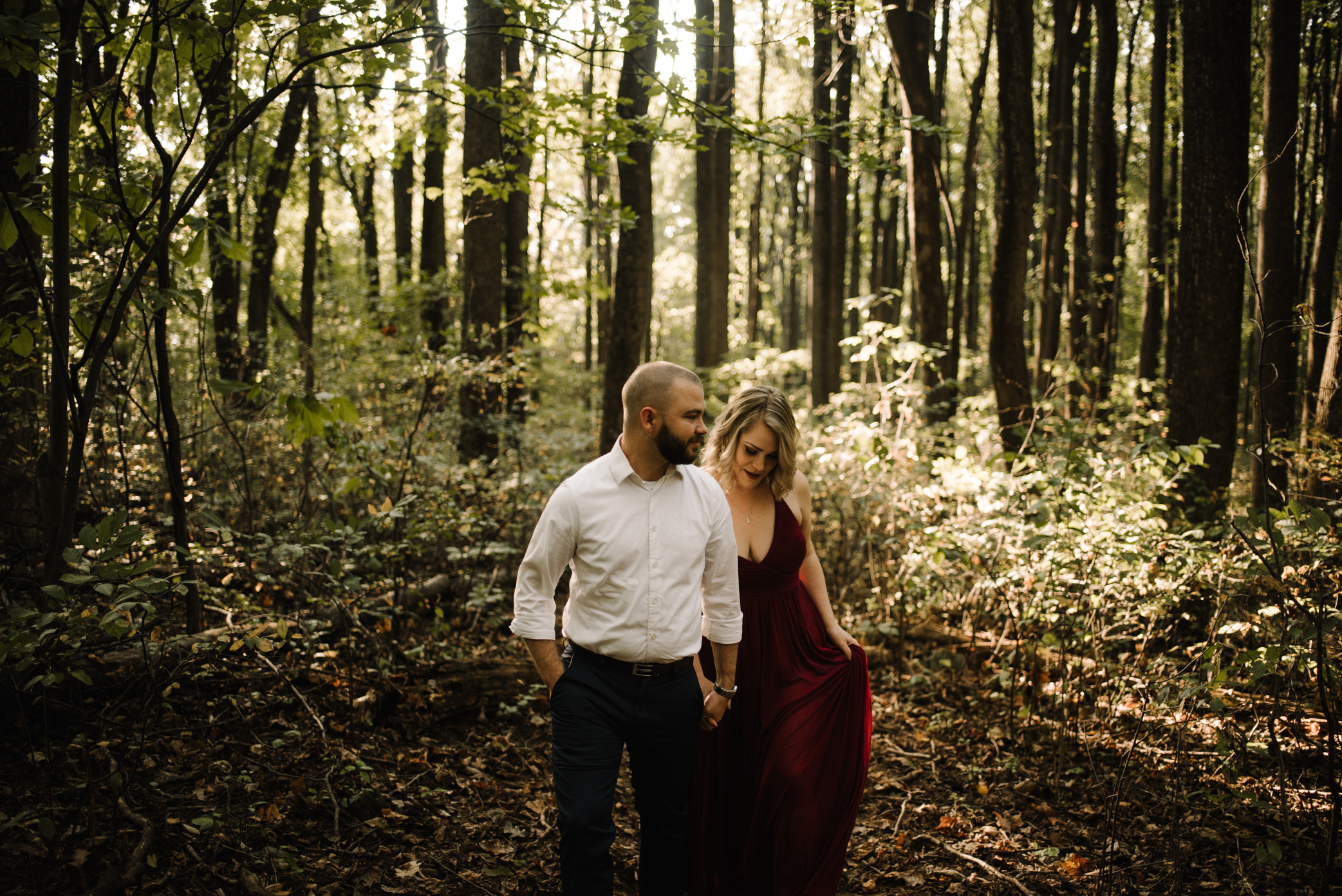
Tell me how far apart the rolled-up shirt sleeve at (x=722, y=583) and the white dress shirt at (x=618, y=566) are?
6.0 inches

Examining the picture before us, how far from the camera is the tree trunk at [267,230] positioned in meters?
11.0

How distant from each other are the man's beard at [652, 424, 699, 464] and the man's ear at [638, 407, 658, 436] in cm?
3

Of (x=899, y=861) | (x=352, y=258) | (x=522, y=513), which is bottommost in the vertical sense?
(x=899, y=861)

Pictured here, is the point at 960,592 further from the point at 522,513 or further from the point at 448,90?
the point at 448,90

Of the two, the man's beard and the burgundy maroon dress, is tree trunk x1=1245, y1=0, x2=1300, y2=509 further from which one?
the man's beard

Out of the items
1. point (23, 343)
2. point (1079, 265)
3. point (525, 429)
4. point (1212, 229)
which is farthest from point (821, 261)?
point (23, 343)

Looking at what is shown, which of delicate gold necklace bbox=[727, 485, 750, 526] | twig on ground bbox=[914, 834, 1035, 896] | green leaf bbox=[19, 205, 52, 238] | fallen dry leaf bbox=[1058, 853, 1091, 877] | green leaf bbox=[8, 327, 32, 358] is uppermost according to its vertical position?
green leaf bbox=[19, 205, 52, 238]

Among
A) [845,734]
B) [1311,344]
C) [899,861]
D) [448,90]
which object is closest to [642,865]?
[845,734]

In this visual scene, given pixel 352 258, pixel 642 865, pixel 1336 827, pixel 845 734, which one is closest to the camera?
pixel 1336 827

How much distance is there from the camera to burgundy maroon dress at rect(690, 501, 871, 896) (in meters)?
3.46

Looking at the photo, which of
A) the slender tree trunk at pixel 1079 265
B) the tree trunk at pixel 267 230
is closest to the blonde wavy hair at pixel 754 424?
the tree trunk at pixel 267 230

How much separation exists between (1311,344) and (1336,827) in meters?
6.84

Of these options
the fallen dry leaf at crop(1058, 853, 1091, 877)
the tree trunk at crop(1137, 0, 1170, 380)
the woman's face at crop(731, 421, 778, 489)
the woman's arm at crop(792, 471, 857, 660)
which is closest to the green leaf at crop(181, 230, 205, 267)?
the woman's face at crop(731, 421, 778, 489)

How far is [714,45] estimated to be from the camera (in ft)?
15.1
